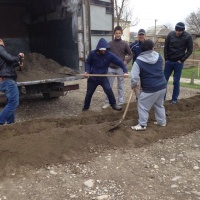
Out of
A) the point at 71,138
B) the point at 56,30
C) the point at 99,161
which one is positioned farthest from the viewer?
the point at 56,30

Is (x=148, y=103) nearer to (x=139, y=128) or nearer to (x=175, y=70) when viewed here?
(x=139, y=128)

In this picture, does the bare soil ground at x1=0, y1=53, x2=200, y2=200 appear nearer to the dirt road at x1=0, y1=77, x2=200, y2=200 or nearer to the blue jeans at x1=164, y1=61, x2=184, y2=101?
the dirt road at x1=0, y1=77, x2=200, y2=200

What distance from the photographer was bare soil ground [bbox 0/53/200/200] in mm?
3467

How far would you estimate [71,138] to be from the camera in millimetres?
4562

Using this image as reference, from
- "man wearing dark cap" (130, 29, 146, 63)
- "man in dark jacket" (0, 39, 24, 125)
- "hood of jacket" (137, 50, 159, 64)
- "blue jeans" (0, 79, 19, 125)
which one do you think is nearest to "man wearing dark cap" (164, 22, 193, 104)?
"man wearing dark cap" (130, 29, 146, 63)

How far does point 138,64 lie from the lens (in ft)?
16.5

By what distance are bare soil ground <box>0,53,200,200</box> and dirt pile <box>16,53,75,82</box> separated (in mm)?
1271

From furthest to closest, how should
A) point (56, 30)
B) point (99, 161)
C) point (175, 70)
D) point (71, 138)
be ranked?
point (56, 30) → point (175, 70) → point (71, 138) → point (99, 161)

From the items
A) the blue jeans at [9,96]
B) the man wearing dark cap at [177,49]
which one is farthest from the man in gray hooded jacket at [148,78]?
the blue jeans at [9,96]

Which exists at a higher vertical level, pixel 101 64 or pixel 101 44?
pixel 101 44

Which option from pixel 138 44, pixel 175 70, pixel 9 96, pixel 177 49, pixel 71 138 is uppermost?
pixel 138 44

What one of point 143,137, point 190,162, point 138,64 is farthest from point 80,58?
point 190,162

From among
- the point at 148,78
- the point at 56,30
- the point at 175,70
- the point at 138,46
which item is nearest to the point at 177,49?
the point at 175,70

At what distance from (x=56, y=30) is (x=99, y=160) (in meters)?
4.23
